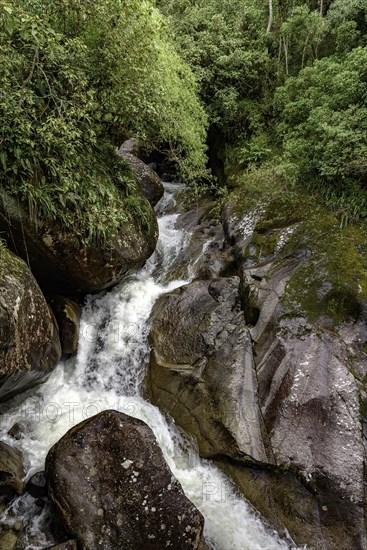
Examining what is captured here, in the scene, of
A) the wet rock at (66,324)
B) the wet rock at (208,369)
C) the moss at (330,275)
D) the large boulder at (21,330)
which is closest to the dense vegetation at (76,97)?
the large boulder at (21,330)

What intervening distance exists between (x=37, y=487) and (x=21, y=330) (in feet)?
8.26

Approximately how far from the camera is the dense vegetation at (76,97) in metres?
5.77

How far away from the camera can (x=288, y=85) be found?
1147 cm

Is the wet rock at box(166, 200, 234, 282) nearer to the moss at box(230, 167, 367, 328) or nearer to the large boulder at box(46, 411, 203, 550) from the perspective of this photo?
the moss at box(230, 167, 367, 328)

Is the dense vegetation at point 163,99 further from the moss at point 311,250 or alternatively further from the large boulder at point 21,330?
the large boulder at point 21,330

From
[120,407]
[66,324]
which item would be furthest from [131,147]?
[120,407]

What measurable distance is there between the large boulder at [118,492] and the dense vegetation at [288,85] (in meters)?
7.01

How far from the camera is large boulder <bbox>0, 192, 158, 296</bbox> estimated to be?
6.54 m

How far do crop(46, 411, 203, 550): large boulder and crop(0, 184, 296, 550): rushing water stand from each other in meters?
0.56

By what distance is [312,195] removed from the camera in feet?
30.5

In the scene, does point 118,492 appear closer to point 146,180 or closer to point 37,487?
point 37,487

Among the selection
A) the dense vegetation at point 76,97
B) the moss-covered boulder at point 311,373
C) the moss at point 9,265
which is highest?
the dense vegetation at point 76,97

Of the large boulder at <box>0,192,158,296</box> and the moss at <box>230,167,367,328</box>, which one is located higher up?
the large boulder at <box>0,192,158,296</box>

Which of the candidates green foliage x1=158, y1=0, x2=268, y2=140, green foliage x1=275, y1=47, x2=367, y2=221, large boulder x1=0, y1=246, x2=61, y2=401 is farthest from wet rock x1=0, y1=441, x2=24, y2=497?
green foliage x1=158, y1=0, x2=268, y2=140
